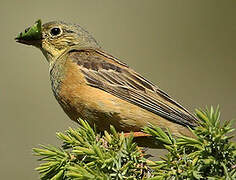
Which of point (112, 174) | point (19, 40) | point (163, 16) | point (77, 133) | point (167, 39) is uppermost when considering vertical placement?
point (163, 16)

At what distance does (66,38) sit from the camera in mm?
4121

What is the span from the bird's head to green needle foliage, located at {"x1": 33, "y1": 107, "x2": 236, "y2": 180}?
1.59m

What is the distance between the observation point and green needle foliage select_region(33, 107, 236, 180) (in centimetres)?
205

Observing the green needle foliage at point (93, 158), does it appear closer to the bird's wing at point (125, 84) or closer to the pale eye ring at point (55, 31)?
the bird's wing at point (125, 84)

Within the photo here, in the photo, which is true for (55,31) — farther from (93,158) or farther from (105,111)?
(93,158)

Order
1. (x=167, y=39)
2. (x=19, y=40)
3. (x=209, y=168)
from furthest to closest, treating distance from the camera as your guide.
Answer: (x=167, y=39) → (x=19, y=40) → (x=209, y=168)

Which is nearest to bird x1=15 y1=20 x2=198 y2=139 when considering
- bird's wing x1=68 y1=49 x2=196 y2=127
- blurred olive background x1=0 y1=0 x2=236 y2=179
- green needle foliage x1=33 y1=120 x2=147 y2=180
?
bird's wing x1=68 y1=49 x2=196 y2=127

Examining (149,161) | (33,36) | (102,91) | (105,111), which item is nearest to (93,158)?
(149,161)

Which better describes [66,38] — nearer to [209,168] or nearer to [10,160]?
[10,160]

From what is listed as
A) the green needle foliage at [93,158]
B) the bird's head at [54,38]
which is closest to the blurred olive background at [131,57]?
the bird's head at [54,38]

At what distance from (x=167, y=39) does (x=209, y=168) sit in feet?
14.2

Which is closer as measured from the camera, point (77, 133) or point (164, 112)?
point (77, 133)

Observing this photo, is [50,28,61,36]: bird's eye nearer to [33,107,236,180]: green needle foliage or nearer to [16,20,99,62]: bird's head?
[16,20,99,62]: bird's head

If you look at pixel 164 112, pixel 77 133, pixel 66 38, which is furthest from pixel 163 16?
pixel 77 133
